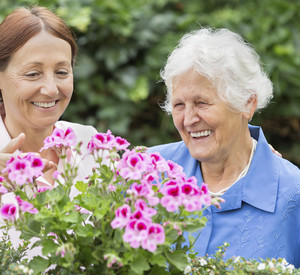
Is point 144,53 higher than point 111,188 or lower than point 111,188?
→ lower

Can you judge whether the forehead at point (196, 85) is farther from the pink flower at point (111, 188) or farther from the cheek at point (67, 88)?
the pink flower at point (111, 188)

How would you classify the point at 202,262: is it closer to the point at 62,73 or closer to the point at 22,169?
the point at 22,169

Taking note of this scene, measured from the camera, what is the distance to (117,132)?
16.1 ft

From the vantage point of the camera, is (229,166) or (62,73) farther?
(229,166)

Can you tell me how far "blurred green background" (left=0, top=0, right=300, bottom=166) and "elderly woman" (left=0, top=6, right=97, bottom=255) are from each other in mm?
2133

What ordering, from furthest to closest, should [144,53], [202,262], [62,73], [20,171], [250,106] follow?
[144,53] < [250,106] < [62,73] < [202,262] < [20,171]

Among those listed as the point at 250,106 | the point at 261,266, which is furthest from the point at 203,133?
the point at 261,266

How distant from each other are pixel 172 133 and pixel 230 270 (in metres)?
3.62

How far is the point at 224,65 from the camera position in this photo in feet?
8.17

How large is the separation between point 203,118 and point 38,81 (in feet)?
2.48

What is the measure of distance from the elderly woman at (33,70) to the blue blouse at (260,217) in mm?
675

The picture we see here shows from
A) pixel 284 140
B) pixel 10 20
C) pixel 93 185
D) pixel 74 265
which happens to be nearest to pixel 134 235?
pixel 74 265

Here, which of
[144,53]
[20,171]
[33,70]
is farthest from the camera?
[144,53]

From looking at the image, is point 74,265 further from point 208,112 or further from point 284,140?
point 284,140
